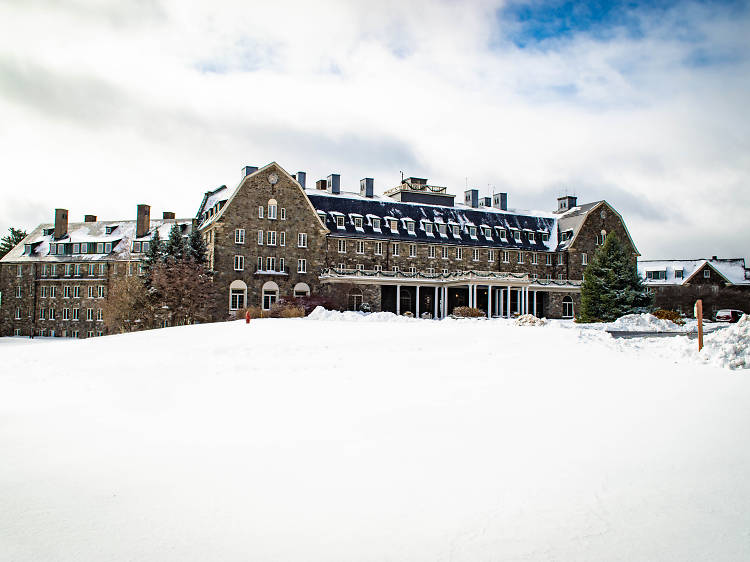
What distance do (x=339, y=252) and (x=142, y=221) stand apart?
24408 mm

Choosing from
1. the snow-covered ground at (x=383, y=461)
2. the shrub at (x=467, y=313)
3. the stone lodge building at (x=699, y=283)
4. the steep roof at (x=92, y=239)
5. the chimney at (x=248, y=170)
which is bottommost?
the snow-covered ground at (x=383, y=461)

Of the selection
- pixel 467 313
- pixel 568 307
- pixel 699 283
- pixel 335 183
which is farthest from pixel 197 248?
pixel 699 283

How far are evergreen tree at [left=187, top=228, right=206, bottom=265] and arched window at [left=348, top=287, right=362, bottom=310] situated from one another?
38.7 feet

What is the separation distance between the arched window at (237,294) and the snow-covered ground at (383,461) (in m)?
29.5

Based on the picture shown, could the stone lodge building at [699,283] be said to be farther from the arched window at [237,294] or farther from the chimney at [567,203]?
Result: the arched window at [237,294]

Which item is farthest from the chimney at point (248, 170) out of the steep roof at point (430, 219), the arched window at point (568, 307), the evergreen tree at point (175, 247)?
the arched window at point (568, 307)

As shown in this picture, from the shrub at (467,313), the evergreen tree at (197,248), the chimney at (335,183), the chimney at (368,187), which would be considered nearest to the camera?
the shrub at (467,313)

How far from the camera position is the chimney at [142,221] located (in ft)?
204

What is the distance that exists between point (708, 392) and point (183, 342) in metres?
17.2

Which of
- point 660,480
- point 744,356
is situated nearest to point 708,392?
point 744,356

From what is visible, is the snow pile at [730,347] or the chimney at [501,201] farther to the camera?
the chimney at [501,201]

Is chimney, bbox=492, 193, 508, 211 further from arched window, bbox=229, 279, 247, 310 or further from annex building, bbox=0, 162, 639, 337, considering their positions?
arched window, bbox=229, 279, 247, 310

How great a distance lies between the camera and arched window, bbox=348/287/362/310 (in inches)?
1921

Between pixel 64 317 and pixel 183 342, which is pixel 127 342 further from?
pixel 64 317
